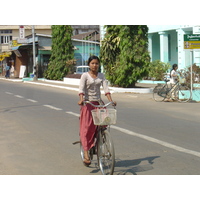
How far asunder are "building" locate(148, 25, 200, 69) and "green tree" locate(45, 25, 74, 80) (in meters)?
8.00

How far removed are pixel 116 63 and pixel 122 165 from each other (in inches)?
828

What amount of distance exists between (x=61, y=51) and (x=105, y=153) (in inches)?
1467

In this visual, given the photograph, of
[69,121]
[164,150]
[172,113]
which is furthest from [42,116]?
[164,150]

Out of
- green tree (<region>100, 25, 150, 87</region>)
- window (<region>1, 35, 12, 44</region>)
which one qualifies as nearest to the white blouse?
green tree (<region>100, 25, 150, 87</region>)

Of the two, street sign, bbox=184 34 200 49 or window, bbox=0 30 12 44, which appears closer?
street sign, bbox=184 34 200 49

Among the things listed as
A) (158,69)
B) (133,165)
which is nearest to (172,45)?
(158,69)

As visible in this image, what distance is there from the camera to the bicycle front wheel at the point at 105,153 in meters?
6.27

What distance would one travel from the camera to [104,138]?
652cm

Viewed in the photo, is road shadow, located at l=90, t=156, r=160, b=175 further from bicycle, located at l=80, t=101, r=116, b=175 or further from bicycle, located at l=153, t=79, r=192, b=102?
bicycle, located at l=153, t=79, r=192, b=102

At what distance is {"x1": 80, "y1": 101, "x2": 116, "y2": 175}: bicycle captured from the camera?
627 centimetres

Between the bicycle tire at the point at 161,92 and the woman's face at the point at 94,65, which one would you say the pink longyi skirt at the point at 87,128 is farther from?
the bicycle tire at the point at 161,92

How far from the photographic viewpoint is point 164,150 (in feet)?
27.7

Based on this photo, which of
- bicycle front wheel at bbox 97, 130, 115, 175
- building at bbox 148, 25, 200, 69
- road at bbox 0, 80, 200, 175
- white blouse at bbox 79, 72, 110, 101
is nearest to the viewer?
bicycle front wheel at bbox 97, 130, 115, 175
